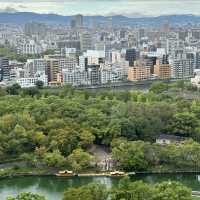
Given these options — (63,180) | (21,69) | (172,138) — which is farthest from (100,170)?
(21,69)

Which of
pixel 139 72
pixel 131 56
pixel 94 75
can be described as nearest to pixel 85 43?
pixel 131 56

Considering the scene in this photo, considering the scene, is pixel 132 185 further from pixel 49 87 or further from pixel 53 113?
pixel 49 87

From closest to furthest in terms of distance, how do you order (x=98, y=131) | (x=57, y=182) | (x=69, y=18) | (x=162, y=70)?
(x=57, y=182), (x=98, y=131), (x=162, y=70), (x=69, y=18)

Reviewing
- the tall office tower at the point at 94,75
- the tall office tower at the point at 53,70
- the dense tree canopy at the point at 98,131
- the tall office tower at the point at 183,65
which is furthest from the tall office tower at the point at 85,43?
the dense tree canopy at the point at 98,131

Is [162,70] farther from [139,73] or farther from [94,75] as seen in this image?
[94,75]

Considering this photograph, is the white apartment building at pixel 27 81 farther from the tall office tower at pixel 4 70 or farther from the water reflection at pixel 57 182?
the water reflection at pixel 57 182

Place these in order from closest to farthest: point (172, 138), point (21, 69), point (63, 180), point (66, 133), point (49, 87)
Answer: point (63, 180)
point (66, 133)
point (172, 138)
point (49, 87)
point (21, 69)

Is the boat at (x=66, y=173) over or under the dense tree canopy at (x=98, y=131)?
under

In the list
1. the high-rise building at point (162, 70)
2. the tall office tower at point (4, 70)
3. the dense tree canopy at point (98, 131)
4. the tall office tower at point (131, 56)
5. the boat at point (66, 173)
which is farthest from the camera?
the tall office tower at point (131, 56)
